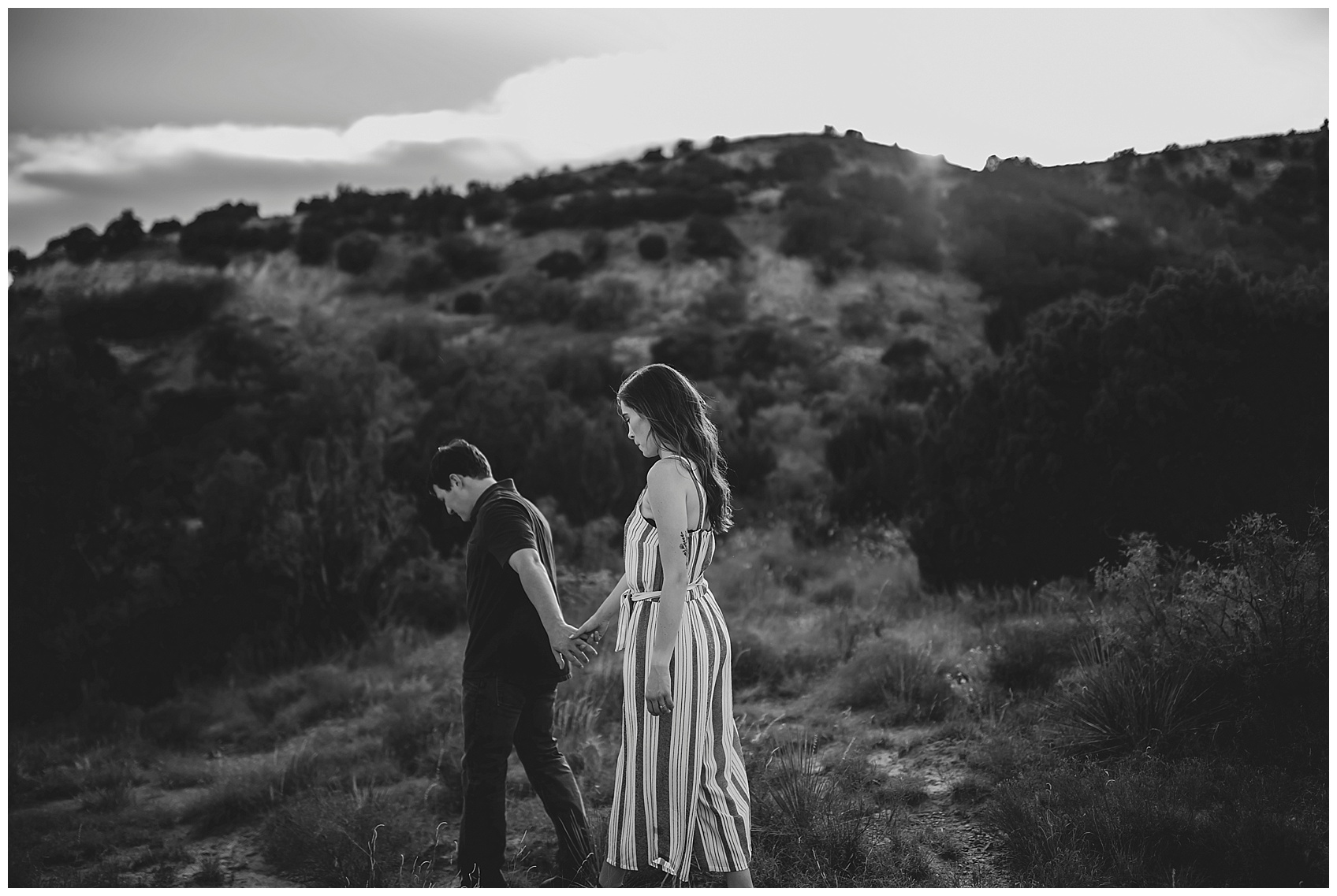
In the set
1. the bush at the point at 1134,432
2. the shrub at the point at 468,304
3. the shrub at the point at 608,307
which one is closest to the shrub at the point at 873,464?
the bush at the point at 1134,432

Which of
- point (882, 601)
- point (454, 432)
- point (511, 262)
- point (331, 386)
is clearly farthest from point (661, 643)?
point (511, 262)

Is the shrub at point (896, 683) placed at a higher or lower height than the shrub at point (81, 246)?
lower

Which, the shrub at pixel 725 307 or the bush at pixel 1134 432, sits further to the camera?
the shrub at pixel 725 307

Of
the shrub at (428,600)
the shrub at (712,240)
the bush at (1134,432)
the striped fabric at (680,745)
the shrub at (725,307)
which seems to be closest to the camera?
the striped fabric at (680,745)

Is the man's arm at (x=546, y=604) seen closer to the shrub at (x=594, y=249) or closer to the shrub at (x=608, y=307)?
the shrub at (x=608, y=307)

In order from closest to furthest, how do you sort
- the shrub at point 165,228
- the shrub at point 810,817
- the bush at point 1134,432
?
the shrub at point 810,817 < the bush at point 1134,432 < the shrub at point 165,228

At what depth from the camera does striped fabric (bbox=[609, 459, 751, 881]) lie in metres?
2.78

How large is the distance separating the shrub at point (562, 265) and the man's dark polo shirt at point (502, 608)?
2481cm

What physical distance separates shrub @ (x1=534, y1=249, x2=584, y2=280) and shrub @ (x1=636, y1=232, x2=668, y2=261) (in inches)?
73.9

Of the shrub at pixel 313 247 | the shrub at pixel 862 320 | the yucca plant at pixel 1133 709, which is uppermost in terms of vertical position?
the shrub at pixel 313 247

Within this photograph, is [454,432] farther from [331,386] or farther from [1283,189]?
[1283,189]

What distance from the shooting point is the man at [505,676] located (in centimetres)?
323

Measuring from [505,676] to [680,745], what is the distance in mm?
803

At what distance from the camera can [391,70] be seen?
5.19m
